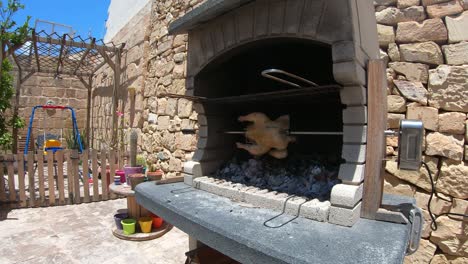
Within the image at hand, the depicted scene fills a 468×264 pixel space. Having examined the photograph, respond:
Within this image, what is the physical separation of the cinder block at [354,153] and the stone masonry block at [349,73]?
355 mm

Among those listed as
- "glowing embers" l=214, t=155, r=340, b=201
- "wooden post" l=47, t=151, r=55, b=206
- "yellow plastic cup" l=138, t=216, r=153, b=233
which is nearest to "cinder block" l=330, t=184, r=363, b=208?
"glowing embers" l=214, t=155, r=340, b=201

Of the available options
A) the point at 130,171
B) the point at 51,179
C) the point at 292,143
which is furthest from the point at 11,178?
the point at 292,143

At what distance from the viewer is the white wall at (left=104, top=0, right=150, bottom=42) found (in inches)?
264

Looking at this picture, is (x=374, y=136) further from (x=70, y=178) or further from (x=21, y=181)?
(x=21, y=181)

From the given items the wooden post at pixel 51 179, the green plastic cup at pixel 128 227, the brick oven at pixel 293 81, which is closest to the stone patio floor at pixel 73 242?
the green plastic cup at pixel 128 227

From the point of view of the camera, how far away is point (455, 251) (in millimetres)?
2244

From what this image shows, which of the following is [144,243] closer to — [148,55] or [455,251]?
[455,251]

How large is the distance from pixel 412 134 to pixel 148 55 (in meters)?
5.17

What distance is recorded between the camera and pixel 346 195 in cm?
152

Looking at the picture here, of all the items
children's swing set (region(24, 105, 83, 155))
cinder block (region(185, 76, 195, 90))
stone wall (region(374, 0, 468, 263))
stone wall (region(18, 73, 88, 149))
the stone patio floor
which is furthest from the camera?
stone wall (region(18, 73, 88, 149))

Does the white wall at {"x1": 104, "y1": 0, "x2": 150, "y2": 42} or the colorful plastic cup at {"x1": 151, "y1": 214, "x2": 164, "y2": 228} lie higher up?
the white wall at {"x1": 104, "y1": 0, "x2": 150, "y2": 42}

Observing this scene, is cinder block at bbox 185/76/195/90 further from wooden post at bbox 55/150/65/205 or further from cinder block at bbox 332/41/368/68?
wooden post at bbox 55/150/65/205

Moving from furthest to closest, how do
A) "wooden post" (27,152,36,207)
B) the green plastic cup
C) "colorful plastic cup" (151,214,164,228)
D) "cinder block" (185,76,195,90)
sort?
"wooden post" (27,152,36,207)
"colorful plastic cup" (151,214,164,228)
the green plastic cup
"cinder block" (185,76,195,90)

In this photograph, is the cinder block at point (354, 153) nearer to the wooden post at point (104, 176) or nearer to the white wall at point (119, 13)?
the wooden post at point (104, 176)
